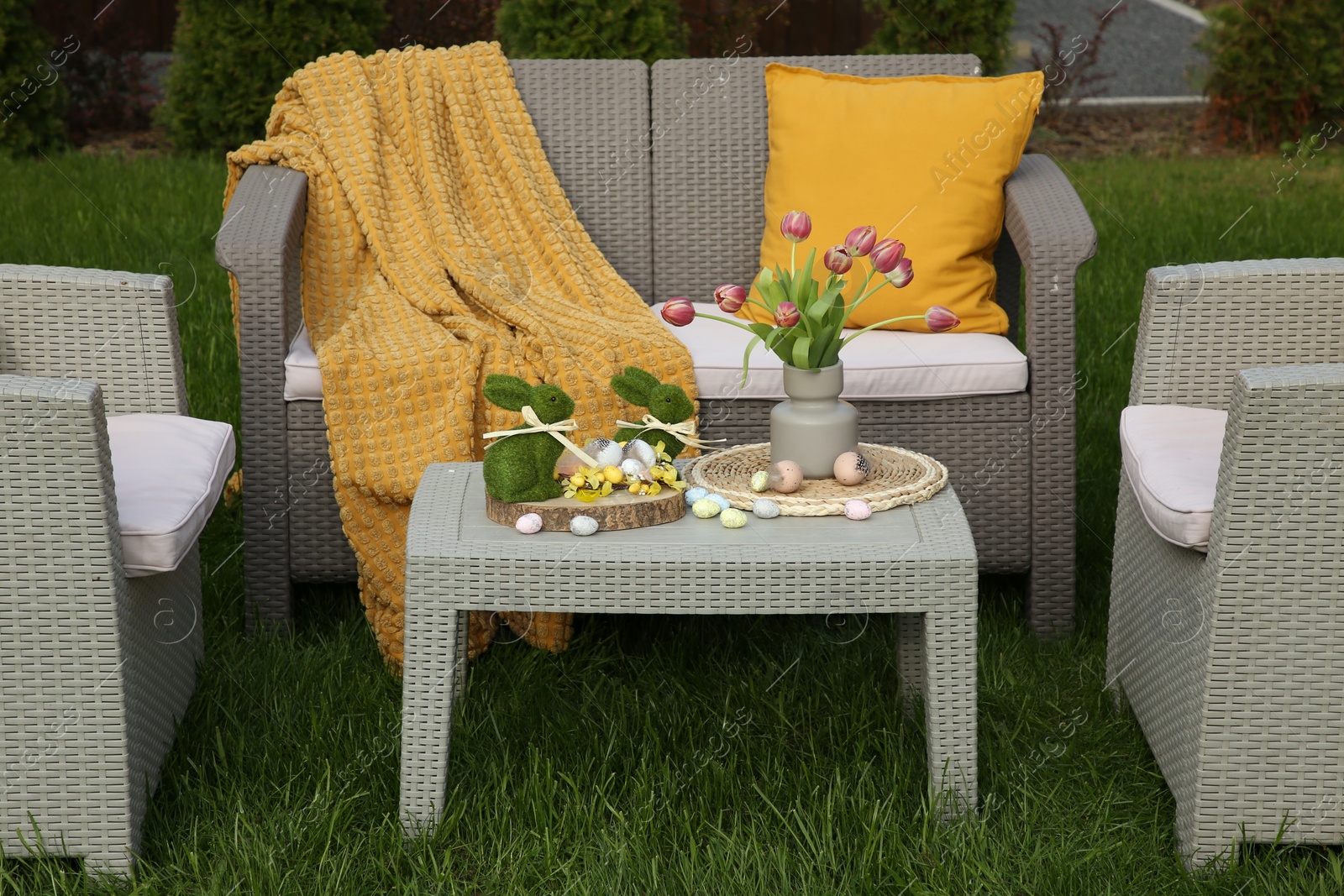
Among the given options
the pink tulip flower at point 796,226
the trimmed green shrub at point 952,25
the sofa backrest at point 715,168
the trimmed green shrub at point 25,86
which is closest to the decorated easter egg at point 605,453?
the pink tulip flower at point 796,226

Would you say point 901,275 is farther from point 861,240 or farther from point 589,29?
point 589,29

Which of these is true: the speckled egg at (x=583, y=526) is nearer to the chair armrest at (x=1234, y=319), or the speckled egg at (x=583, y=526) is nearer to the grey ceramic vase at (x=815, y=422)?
the grey ceramic vase at (x=815, y=422)

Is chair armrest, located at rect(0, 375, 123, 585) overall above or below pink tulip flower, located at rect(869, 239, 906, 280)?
below

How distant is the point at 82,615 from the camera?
1.61 metres

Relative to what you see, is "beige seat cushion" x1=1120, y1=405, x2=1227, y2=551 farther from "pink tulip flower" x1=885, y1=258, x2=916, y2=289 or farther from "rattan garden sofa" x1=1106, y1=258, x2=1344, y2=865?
"pink tulip flower" x1=885, y1=258, x2=916, y2=289

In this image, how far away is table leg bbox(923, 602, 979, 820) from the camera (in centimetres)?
163

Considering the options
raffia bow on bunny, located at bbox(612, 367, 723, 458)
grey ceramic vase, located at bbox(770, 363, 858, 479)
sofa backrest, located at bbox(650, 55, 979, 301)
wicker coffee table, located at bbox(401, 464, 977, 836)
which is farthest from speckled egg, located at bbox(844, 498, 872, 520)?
sofa backrest, located at bbox(650, 55, 979, 301)

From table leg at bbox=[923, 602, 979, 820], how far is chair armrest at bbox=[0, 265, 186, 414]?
1209mm

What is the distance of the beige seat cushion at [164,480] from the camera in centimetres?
169

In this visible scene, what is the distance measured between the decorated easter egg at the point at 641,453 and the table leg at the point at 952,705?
39cm

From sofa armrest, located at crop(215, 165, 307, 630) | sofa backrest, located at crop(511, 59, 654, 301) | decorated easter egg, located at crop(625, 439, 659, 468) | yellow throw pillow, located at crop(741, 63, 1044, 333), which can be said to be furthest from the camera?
sofa backrest, located at crop(511, 59, 654, 301)

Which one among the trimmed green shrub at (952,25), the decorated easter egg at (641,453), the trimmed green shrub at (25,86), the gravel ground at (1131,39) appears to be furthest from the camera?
the gravel ground at (1131,39)

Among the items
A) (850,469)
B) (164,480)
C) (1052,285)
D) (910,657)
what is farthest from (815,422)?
(164,480)

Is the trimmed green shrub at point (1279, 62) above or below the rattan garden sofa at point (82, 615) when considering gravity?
above
